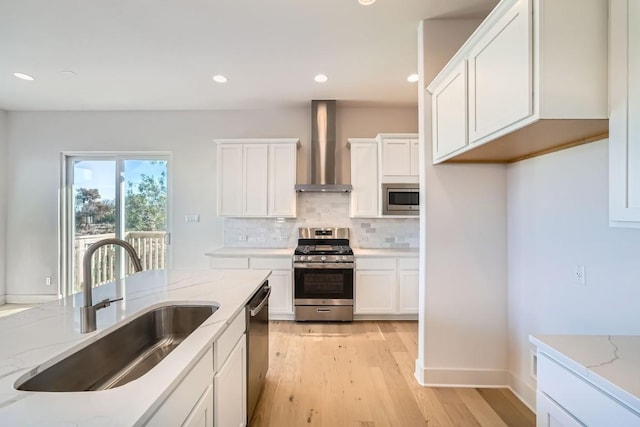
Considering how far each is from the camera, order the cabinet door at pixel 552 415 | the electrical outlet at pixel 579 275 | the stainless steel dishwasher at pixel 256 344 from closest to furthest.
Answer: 1. the cabinet door at pixel 552 415
2. the electrical outlet at pixel 579 275
3. the stainless steel dishwasher at pixel 256 344

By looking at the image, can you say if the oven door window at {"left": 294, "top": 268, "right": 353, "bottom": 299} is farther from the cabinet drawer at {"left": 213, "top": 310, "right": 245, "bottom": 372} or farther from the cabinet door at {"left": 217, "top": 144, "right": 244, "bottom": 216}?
the cabinet drawer at {"left": 213, "top": 310, "right": 245, "bottom": 372}

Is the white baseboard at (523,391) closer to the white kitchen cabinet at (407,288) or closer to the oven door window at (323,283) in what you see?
the white kitchen cabinet at (407,288)

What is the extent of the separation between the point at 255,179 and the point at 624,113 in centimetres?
352

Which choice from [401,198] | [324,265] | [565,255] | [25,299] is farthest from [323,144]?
[25,299]

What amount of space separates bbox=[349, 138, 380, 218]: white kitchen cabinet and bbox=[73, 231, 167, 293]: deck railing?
2.96 meters

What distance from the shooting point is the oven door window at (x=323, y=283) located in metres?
3.62

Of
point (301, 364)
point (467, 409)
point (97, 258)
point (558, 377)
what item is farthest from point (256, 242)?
point (558, 377)

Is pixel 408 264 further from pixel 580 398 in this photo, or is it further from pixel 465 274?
pixel 580 398

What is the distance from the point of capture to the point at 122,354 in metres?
1.36

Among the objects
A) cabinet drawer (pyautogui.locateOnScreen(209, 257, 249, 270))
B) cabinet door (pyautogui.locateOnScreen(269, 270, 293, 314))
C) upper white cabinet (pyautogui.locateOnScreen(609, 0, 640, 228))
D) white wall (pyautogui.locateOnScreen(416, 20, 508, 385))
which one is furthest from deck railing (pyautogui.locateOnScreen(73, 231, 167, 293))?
upper white cabinet (pyautogui.locateOnScreen(609, 0, 640, 228))

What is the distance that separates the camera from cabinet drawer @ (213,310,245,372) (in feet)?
4.19

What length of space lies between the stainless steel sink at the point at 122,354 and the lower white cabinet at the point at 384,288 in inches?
94.4

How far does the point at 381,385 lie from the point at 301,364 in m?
0.74

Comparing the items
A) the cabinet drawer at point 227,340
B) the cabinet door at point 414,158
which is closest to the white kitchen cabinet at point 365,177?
the cabinet door at point 414,158
